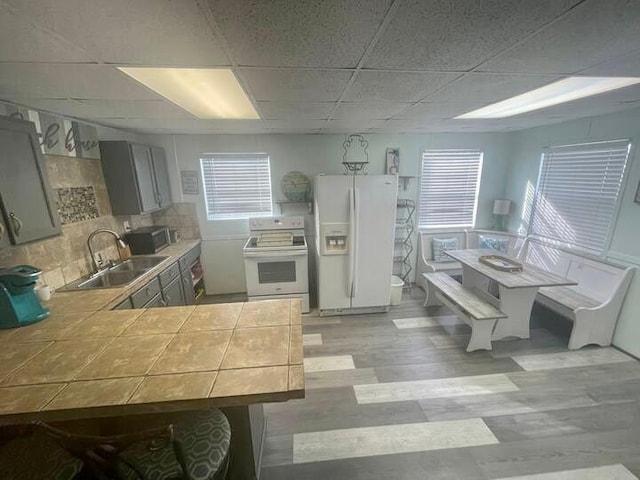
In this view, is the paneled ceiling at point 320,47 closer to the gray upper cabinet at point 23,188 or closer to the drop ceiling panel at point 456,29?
the drop ceiling panel at point 456,29

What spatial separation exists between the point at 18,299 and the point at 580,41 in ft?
10.0

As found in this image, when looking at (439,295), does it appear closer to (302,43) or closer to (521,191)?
(521,191)

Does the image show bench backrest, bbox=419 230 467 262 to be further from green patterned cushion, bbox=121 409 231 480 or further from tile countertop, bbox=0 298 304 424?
green patterned cushion, bbox=121 409 231 480

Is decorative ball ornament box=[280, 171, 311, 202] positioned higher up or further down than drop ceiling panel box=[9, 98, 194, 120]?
further down

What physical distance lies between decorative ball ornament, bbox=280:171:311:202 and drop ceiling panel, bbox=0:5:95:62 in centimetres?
246

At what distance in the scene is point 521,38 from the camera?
1.03 metres

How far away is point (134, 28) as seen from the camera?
0.93 metres

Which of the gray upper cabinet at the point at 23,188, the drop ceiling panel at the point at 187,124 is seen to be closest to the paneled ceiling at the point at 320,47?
the gray upper cabinet at the point at 23,188

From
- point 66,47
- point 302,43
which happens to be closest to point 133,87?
point 66,47

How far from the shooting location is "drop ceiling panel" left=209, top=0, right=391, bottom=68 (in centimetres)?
82

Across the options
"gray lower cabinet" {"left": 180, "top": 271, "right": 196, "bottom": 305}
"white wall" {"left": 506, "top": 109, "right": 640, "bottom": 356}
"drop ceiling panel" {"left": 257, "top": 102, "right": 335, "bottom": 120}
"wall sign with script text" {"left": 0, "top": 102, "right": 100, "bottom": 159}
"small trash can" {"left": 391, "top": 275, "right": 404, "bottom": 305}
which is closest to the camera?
"wall sign with script text" {"left": 0, "top": 102, "right": 100, "bottom": 159}

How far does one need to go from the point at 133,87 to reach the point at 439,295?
11.2ft

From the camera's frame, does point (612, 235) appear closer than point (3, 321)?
No

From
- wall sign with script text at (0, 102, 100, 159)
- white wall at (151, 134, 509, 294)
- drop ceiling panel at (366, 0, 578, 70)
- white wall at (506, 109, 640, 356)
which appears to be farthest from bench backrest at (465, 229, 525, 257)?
wall sign with script text at (0, 102, 100, 159)
